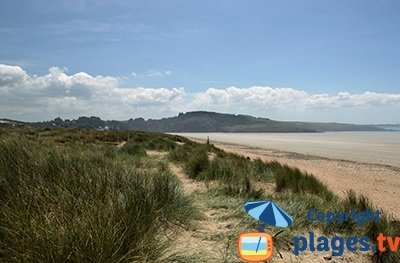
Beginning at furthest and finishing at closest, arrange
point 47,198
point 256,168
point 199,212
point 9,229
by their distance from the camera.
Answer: point 256,168
point 199,212
point 47,198
point 9,229

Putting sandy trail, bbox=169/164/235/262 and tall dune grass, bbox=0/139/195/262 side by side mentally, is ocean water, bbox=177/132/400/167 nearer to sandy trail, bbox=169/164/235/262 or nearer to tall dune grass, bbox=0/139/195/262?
sandy trail, bbox=169/164/235/262

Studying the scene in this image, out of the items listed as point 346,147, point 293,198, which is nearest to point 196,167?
point 293,198

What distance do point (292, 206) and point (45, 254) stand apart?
4041mm

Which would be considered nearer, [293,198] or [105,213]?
[105,213]

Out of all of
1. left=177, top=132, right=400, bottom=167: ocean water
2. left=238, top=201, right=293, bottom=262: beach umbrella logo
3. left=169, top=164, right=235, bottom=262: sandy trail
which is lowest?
left=177, top=132, right=400, bottom=167: ocean water

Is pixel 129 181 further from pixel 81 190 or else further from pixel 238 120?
pixel 238 120

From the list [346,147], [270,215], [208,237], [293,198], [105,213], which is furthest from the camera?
[346,147]

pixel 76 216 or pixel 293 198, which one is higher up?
pixel 76 216

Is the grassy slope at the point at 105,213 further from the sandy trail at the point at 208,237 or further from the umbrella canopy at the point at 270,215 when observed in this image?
the umbrella canopy at the point at 270,215

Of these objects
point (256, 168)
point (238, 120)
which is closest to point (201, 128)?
point (238, 120)

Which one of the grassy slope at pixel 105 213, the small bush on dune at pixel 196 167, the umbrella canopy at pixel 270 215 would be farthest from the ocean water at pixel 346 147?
the umbrella canopy at pixel 270 215

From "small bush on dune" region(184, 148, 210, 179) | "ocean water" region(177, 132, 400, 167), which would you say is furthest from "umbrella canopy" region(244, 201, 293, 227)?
"ocean water" region(177, 132, 400, 167)

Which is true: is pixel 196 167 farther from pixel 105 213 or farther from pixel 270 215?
pixel 105 213

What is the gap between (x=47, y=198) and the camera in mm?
3584
